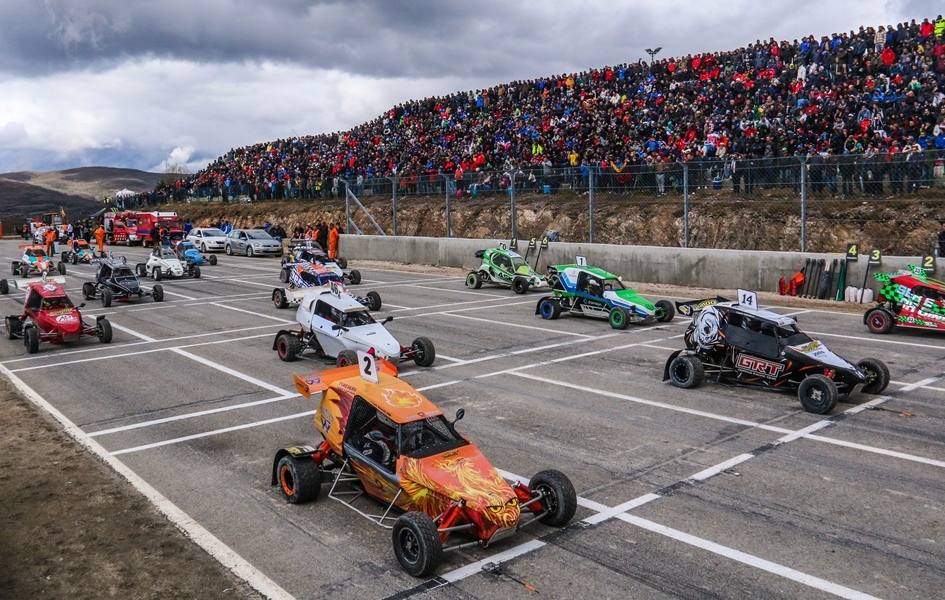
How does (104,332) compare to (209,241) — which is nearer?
(104,332)

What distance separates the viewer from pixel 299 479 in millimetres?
9023

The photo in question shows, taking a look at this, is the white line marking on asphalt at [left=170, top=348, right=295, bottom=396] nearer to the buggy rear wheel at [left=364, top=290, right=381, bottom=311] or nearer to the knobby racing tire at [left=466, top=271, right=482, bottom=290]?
the buggy rear wheel at [left=364, top=290, right=381, bottom=311]

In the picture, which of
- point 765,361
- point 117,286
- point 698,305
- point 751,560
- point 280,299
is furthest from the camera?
point 117,286

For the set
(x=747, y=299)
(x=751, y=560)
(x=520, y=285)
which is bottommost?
(x=751, y=560)

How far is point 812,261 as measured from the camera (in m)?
22.8

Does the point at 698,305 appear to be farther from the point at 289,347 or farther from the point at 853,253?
the point at 853,253

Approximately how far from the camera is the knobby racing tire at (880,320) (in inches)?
705

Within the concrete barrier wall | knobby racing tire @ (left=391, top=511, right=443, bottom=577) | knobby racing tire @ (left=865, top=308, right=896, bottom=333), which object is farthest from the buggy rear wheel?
knobby racing tire @ (left=391, top=511, right=443, bottom=577)

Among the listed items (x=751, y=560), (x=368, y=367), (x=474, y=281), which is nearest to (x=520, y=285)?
(x=474, y=281)

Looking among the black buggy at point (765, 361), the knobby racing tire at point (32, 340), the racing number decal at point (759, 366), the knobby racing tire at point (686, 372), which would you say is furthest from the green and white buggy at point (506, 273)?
the knobby racing tire at point (32, 340)

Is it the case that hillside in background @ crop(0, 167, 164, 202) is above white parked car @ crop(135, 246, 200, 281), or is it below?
above

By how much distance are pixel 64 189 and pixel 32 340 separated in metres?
127

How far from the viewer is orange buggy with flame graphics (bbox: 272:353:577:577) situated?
25.1 feet

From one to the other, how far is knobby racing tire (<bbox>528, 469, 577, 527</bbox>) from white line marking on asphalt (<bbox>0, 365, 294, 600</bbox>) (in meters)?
2.64
